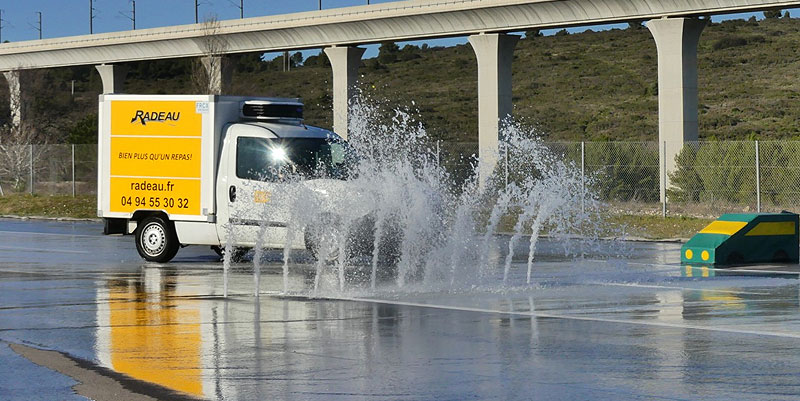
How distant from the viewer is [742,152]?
3666 cm

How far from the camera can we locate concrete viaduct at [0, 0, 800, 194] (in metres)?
42.2

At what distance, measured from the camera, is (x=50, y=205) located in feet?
154

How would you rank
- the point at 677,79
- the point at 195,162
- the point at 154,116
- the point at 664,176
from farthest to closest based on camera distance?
the point at 677,79, the point at 664,176, the point at 154,116, the point at 195,162

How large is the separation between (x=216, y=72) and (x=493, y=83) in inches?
674

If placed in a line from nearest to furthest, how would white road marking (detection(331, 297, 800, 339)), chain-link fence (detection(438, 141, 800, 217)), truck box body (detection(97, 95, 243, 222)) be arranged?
white road marking (detection(331, 297, 800, 339)), truck box body (detection(97, 95, 243, 222)), chain-link fence (detection(438, 141, 800, 217))

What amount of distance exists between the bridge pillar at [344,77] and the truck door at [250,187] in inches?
1250

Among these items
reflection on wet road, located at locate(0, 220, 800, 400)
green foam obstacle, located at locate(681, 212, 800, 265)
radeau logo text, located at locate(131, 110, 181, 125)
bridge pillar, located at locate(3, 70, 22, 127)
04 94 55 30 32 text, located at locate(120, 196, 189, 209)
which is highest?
bridge pillar, located at locate(3, 70, 22, 127)

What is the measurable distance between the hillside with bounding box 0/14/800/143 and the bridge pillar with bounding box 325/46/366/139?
18.3m

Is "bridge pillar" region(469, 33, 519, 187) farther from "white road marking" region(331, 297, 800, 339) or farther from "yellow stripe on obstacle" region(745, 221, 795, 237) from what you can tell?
"white road marking" region(331, 297, 800, 339)

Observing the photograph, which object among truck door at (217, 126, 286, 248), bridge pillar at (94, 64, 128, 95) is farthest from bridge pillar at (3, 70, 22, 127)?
truck door at (217, 126, 286, 248)

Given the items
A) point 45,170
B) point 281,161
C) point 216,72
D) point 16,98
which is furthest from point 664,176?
point 16,98

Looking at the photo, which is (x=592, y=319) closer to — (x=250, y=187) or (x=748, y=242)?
(x=748, y=242)

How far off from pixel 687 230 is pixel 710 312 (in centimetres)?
1750

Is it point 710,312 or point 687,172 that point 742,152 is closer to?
point 687,172
